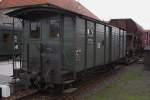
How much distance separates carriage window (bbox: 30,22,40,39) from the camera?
10086mm

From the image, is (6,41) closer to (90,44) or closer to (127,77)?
(127,77)

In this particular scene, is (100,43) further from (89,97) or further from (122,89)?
(89,97)

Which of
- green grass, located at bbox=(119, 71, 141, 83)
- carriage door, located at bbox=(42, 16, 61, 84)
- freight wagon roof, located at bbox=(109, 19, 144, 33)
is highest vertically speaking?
freight wagon roof, located at bbox=(109, 19, 144, 33)

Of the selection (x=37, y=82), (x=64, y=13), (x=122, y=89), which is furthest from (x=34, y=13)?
(x=122, y=89)

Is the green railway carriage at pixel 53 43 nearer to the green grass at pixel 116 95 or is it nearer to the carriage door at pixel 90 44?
the carriage door at pixel 90 44

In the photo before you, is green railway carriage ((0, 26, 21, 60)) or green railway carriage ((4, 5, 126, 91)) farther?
green railway carriage ((0, 26, 21, 60))

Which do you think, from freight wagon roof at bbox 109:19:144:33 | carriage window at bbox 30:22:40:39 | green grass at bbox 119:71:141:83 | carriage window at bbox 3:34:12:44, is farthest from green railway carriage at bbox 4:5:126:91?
freight wagon roof at bbox 109:19:144:33

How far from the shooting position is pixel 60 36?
931cm

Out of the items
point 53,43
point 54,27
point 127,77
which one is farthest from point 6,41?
point 53,43

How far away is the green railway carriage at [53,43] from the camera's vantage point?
9.23 m

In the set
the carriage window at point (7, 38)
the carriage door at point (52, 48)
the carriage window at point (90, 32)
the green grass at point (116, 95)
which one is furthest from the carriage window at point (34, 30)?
the carriage window at point (7, 38)

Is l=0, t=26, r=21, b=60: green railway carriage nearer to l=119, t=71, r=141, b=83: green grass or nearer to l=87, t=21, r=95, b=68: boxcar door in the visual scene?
l=119, t=71, r=141, b=83: green grass

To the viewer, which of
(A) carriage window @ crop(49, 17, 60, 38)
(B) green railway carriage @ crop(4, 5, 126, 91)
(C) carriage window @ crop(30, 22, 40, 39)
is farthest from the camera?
(C) carriage window @ crop(30, 22, 40, 39)

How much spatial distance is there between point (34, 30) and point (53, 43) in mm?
1201
